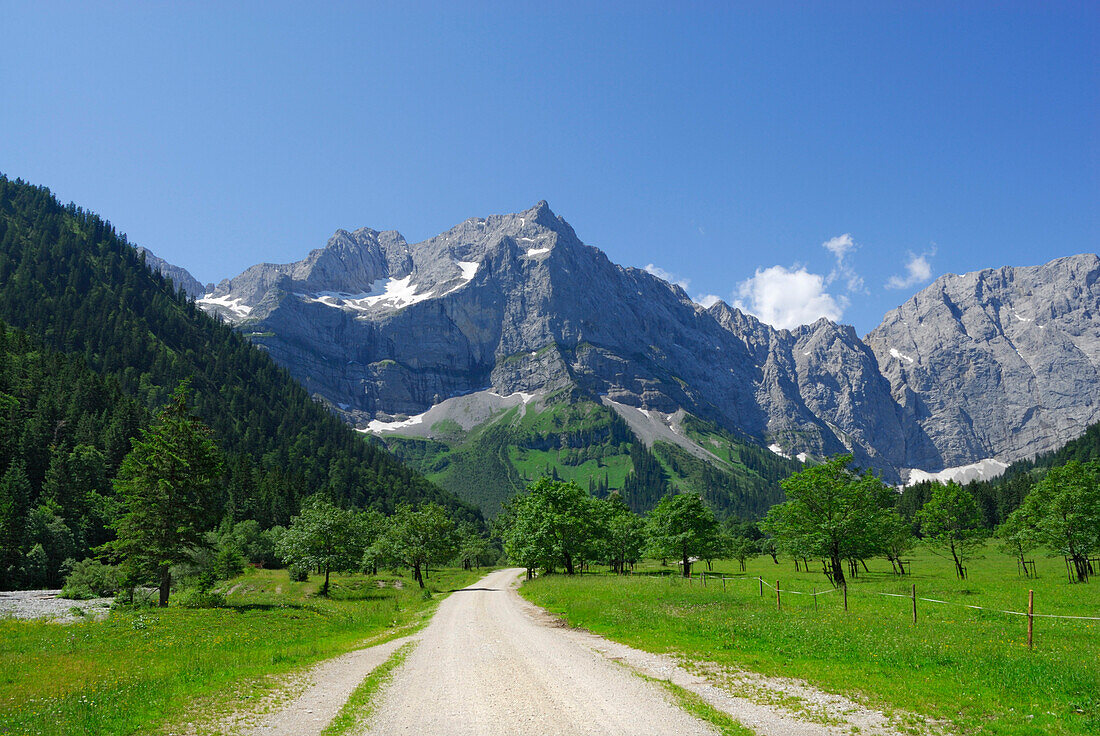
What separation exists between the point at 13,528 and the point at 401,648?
6411cm

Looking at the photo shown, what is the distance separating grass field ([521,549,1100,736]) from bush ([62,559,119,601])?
43776mm

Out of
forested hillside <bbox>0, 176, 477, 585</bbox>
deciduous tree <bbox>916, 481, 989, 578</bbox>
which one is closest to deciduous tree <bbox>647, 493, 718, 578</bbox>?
deciduous tree <bbox>916, 481, 989, 578</bbox>

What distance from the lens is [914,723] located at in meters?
13.2

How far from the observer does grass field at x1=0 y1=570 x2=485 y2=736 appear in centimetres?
1427

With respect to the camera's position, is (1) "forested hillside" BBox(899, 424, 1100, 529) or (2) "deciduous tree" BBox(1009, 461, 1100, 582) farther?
(1) "forested hillside" BBox(899, 424, 1100, 529)

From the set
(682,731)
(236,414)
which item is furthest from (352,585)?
(236,414)

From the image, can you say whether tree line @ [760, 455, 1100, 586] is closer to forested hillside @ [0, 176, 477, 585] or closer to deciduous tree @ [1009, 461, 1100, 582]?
deciduous tree @ [1009, 461, 1100, 582]

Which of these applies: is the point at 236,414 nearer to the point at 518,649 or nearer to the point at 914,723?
the point at 518,649

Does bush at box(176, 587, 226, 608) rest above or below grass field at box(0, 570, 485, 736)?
below

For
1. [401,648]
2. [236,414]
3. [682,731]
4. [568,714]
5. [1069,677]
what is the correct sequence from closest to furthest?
[682,731] → [568,714] → [1069,677] → [401,648] → [236,414]

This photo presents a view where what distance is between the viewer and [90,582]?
5172 cm

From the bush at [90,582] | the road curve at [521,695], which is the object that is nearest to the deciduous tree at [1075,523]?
the road curve at [521,695]

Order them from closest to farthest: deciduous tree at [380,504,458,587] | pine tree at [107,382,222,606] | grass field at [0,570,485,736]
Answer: grass field at [0,570,485,736] < pine tree at [107,382,222,606] < deciduous tree at [380,504,458,587]

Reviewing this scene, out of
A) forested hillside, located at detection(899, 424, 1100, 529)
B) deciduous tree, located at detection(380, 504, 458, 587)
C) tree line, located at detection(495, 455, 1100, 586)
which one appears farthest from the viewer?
forested hillside, located at detection(899, 424, 1100, 529)
